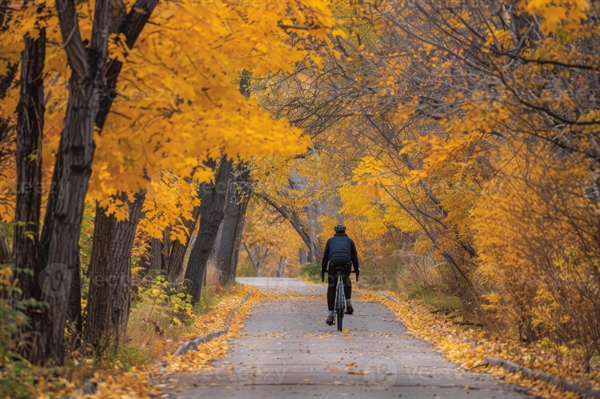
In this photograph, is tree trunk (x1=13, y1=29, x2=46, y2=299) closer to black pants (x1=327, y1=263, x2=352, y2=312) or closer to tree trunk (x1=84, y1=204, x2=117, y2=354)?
tree trunk (x1=84, y1=204, x2=117, y2=354)

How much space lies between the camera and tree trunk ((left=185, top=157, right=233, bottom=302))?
24781mm

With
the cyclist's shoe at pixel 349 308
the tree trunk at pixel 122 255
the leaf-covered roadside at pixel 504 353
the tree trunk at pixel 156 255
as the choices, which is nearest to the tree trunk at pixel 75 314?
the tree trunk at pixel 122 255

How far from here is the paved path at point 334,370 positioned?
10.1 m

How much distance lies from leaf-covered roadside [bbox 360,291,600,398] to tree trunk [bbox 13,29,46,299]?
6.00 metres

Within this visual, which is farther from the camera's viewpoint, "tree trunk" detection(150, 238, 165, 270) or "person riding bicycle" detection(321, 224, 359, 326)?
"tree trunk" detection(150, 238, 165, 270)

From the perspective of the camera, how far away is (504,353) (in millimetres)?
13562

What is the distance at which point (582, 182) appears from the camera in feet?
36.4

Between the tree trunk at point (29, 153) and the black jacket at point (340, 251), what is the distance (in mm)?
8942

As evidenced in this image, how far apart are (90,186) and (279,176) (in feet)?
67.8

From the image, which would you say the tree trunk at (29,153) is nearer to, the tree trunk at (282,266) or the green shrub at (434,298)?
the green shrub at (434,298)

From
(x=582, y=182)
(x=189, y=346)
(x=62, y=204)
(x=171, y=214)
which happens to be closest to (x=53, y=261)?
(x=62, y=204)

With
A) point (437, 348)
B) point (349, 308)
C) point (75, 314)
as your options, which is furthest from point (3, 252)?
point (349, 308)

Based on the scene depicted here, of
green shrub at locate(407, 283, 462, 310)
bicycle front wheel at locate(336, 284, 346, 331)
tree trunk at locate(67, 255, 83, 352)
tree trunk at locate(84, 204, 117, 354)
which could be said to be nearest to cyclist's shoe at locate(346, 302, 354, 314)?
bicycle front wheel at locate(336, 284, 346, 331)

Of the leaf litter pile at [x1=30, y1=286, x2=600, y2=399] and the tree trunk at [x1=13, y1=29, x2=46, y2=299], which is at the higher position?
the tree trunk at [x1=13, y1=29, x2=46, y2=299]
